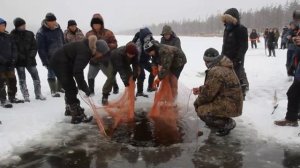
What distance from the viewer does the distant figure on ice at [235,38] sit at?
24.3ft

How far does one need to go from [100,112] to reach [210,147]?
9.39 ft

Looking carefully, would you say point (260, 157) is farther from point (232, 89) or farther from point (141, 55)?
point (141, 55)

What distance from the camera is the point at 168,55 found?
6.93 metres

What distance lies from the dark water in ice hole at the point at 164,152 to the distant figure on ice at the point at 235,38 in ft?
6.93

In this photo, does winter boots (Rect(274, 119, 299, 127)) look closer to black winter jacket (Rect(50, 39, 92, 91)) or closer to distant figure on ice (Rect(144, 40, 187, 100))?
distant figure on ice (Rect(144, 40, 187, 100))

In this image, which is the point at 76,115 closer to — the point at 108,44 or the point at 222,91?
the point at 108,44

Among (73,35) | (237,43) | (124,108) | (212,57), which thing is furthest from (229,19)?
(73,35)

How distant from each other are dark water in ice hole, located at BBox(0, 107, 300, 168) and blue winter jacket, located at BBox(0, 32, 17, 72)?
2716mm

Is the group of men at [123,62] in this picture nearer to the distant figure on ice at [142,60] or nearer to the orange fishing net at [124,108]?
the distant figure on ice at [142,60]

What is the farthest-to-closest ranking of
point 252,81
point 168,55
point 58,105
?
point 252,81 → point 58,105 → point 168,55

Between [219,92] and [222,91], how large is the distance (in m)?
0.06

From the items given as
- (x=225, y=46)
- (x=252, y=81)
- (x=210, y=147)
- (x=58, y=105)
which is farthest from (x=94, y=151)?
(x=252, y=81)

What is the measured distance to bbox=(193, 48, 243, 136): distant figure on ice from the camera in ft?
17.6

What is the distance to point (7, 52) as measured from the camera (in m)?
7.36
